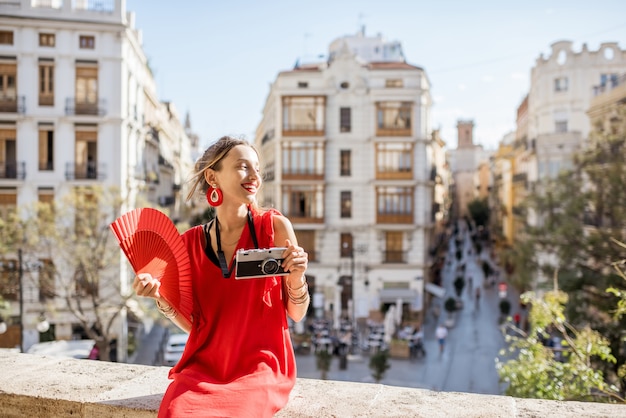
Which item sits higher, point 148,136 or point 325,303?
point 148,136

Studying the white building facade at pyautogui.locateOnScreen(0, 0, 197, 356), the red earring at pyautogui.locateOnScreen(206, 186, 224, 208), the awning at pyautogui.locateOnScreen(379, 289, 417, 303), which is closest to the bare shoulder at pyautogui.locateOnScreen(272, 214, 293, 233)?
the red earring at pyautogui.locateOnScreen(206, 186, 224, 208)

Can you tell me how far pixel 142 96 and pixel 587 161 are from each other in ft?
61.1

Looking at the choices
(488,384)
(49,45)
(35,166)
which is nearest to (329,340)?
(488,384)

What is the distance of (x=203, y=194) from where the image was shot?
10.7ft

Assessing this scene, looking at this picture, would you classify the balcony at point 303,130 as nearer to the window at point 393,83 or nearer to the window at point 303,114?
the window at point 303,114

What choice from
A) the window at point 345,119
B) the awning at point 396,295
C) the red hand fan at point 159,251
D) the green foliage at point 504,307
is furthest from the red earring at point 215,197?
the window at point 345,119

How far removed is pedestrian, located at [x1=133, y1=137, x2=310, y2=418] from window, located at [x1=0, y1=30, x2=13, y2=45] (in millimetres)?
22523

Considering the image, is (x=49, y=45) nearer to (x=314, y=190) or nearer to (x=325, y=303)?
(x=314, y=190)

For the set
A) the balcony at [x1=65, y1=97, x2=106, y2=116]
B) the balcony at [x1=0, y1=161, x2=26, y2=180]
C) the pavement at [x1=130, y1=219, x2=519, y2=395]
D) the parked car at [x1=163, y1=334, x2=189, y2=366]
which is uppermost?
the balcony at [x1=65, y1=97, x2=106, y2=116]

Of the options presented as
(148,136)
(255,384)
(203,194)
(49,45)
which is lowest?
(255,384)

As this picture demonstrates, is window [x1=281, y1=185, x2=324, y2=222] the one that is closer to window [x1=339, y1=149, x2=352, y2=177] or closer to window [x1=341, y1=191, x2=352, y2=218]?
window [x1=341, y1=191, x2=352, y2=218]

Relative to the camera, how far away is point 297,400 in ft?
9.98

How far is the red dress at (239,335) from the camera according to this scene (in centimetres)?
277

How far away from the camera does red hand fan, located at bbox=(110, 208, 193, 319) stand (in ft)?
9.06
